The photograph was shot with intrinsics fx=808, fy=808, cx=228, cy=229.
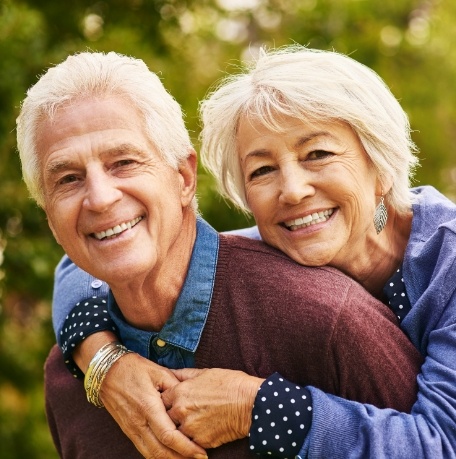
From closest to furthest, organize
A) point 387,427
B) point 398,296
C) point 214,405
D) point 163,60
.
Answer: point 387,427 → point 214,405 → point 398,296 → point 163,60

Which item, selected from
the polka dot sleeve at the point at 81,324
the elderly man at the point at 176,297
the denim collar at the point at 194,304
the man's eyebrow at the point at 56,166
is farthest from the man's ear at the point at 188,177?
the polka dot sleeve at the point at 81,324

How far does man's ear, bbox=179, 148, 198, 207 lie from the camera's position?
2451 millimetres

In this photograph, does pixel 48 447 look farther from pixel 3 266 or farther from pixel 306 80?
pixel 306 80

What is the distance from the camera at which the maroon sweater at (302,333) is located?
2.20 m

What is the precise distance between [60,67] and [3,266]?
106 inches

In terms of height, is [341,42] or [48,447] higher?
[341,42]

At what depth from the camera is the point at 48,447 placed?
614 cm

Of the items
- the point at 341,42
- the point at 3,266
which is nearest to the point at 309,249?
the point at 3,266

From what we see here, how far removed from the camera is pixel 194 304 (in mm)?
2355

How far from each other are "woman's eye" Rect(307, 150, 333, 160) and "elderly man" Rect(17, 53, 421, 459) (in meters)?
0.32

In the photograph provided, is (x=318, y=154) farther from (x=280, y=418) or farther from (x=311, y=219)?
(x=280, y=418)

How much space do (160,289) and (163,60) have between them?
386 cm

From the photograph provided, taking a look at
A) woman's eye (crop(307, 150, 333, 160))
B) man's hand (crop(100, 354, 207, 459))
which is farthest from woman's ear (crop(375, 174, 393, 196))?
man's hand (crop(100, 354, 207, 459))

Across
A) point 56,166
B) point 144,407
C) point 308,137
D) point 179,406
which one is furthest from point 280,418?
point 56,166
